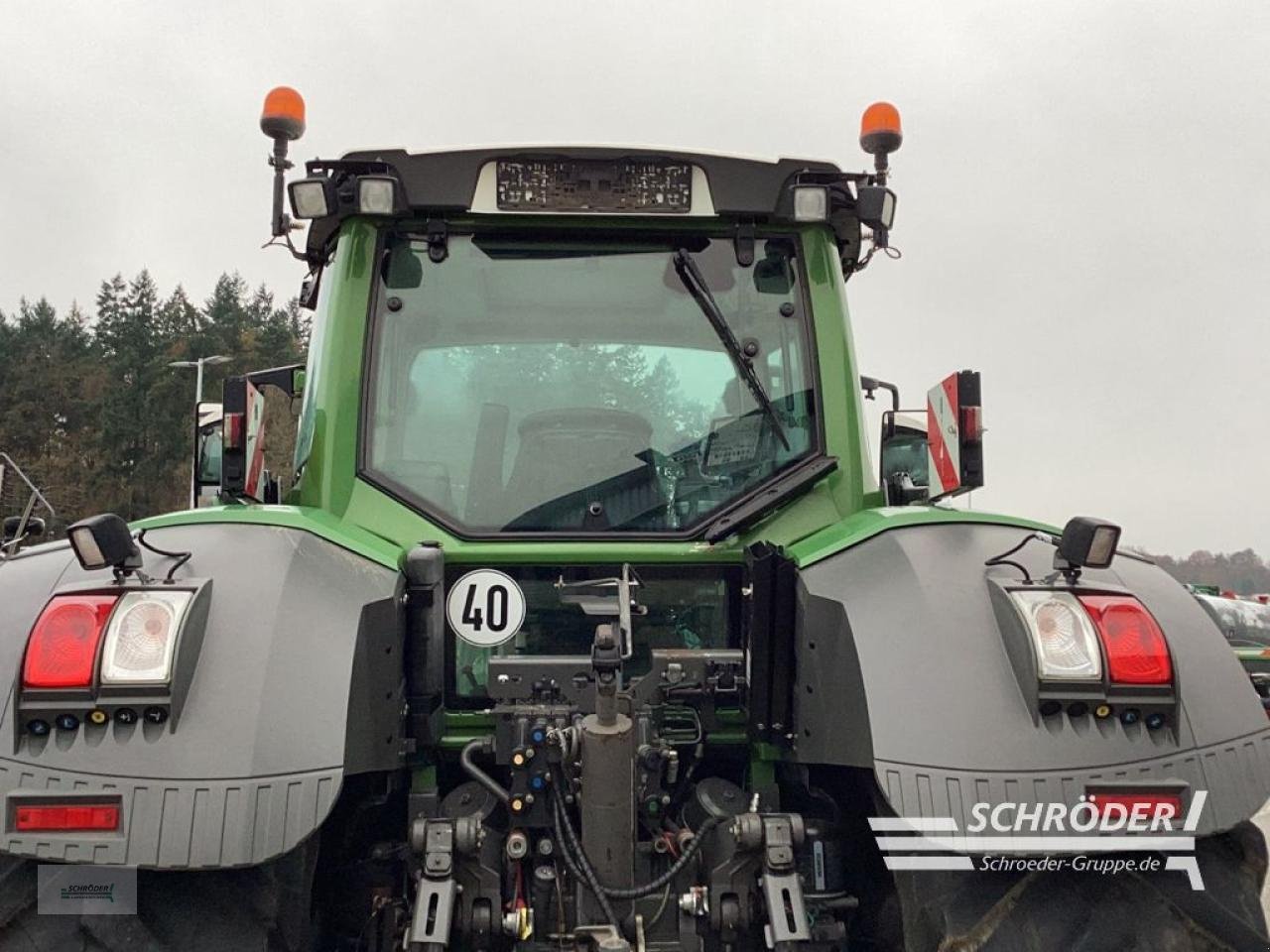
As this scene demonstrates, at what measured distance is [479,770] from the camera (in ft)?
Result: 9.59

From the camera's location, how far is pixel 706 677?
9.96 feet

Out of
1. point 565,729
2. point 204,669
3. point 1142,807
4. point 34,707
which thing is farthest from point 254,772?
point 1142,807

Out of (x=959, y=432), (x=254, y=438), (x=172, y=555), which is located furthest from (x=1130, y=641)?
(x=254, y=438)

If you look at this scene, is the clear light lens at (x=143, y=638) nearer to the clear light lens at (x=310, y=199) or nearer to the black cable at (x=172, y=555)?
the black cable at (x=172, y=555)

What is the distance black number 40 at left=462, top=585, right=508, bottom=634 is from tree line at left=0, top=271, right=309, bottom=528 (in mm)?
58366

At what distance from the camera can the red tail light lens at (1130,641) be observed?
2.41m

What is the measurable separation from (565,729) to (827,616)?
704mm

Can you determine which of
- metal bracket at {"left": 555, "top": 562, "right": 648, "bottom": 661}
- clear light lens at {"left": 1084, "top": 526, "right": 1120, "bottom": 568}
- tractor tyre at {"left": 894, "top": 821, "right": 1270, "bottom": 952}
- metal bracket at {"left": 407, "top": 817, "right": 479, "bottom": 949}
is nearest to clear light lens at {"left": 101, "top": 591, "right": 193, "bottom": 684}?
metal bracket at {"left": 407, "top": 817, "right": 479, "bottom": 949}

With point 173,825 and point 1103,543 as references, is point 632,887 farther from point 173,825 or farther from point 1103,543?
point 1103,543

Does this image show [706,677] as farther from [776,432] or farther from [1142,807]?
[1142,807]

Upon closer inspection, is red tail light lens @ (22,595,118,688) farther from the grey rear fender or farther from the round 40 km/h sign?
the round 40 km/h sign

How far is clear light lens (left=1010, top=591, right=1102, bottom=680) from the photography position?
2402 mm

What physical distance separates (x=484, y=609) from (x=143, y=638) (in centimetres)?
101

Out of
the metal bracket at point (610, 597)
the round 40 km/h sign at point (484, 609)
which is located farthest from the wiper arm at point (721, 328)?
the round 40 km/h sign at point (484, 609)
